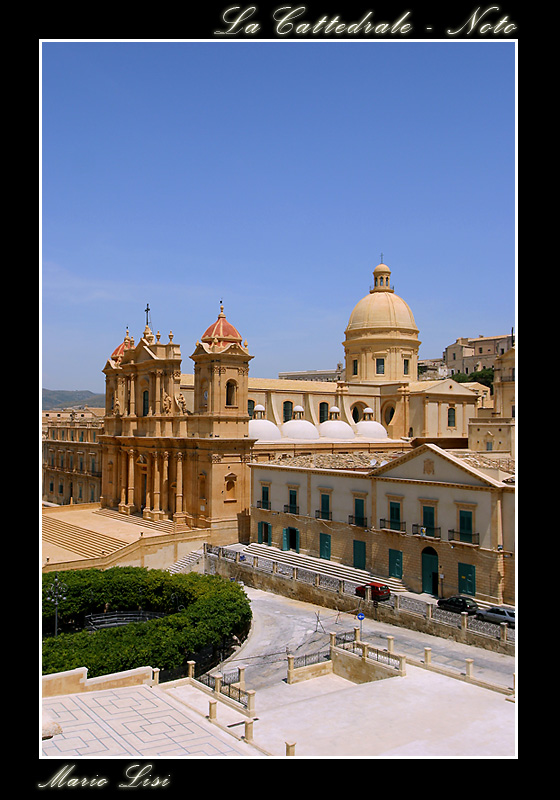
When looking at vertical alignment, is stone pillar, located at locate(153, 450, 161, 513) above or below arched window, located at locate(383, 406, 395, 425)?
below

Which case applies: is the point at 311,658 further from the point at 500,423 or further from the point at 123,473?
the point at 500,423

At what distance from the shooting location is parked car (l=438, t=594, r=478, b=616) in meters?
28.3

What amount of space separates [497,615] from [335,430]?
93.7 feet

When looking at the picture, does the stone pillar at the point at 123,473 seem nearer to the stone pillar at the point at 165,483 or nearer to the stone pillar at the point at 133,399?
the stone pillar at the point at 133,399

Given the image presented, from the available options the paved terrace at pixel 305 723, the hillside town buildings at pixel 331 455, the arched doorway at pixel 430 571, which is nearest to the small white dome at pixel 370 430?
the hillside town buildings at pixel 331 455

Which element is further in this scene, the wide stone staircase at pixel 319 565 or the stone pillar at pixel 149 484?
the stone pillar at pixel 149 484

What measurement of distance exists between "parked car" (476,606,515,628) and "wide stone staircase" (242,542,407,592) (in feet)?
17.3

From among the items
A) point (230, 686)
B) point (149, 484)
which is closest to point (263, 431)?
point (149, 484)

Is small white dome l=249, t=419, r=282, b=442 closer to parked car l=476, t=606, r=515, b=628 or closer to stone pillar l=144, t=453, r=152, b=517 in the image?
stone pillar l=144, t=453, r=152, b=517

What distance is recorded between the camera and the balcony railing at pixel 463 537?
97.1 ft

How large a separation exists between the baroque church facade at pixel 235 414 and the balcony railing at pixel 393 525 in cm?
1278

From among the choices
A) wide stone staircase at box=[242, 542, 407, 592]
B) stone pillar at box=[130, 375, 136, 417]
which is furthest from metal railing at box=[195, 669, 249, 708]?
stone pillar at box=[130, 375, 136, 417]

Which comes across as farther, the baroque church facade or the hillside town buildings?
the baroque church facade

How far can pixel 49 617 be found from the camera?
1200 inches
